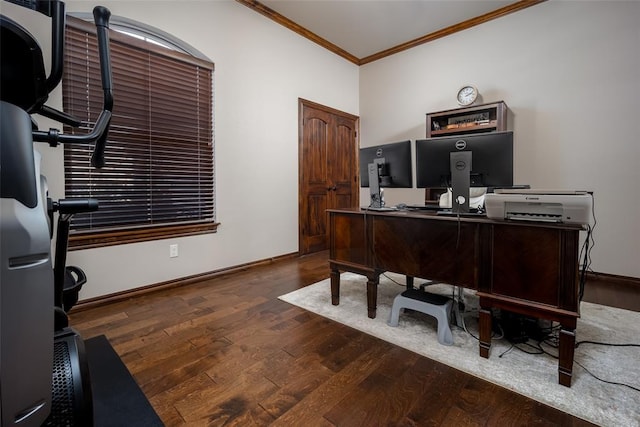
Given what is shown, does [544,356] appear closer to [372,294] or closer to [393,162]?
[372,294]

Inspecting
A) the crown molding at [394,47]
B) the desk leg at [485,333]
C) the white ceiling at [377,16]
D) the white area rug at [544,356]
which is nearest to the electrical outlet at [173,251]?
the white area rug at [544,356]

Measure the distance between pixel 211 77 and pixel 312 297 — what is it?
7.88 ft

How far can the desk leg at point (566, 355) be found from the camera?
1373mm

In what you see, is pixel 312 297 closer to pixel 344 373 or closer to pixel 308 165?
pixel 344 373

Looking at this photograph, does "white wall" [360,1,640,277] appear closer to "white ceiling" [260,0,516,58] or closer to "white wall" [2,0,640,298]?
"white wall" [2,0,640,298]

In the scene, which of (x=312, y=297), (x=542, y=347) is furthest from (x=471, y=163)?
(x=312, y=297)

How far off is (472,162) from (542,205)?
0.48 m

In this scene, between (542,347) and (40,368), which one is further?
(542,347)

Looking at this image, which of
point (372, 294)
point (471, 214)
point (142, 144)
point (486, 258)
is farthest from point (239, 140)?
point (486, 258)

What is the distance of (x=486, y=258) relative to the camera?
1600 mm

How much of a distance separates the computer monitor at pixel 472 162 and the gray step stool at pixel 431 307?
1.96ft

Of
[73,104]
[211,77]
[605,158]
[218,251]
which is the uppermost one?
[211,77]

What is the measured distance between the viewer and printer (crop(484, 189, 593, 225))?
4.39 feet

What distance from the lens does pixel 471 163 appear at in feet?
5.89
